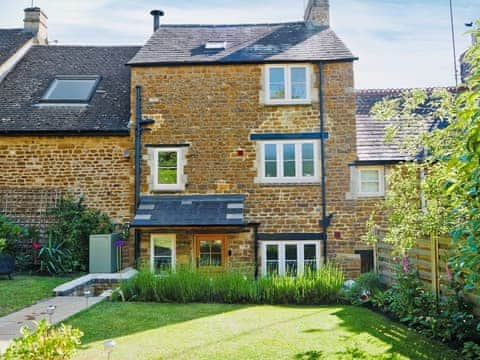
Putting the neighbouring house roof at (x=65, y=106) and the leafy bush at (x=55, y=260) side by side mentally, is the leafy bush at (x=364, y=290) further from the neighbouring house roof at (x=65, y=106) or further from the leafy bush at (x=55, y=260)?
the neighbouring house roof at (x=65, y=106)

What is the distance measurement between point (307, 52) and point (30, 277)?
1115cm

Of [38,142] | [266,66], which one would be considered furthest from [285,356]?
[38,142]

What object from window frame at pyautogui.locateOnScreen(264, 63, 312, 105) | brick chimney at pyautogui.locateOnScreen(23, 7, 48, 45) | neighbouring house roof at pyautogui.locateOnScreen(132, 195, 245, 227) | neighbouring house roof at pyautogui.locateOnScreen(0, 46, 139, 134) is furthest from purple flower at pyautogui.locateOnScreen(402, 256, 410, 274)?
brick chimney at pyautogui.locateOnScreen(23, 7, 48, 45)

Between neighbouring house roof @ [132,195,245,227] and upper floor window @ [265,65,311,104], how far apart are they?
3565 mm

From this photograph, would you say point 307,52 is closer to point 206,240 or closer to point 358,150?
point 358,150

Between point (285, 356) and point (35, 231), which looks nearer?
point (285, 356)

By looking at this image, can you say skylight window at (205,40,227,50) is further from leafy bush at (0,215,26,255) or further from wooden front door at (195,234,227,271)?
leafy bush at (0,215,26,255)

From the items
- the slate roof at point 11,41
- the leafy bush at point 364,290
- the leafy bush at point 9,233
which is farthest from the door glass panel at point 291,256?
the slate roof at point 11,41

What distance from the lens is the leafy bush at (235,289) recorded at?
9.89 meters

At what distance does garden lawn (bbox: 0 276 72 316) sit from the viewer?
31.6 feet

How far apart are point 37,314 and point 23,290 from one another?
254cm

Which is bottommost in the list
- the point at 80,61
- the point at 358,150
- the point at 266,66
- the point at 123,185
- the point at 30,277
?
the point at 30,277

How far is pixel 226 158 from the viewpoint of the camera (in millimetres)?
15078

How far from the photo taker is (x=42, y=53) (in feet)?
63.7
